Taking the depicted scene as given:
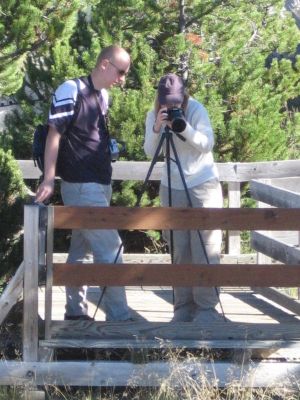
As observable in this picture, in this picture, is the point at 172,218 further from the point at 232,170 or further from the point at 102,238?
the point at 232,170

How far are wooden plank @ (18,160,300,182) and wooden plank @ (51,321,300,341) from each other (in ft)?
9.38

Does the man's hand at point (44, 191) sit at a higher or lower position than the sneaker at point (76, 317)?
higher

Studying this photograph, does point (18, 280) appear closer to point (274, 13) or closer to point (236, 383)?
point (236, 383)

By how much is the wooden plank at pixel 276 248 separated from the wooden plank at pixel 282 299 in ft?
1.03

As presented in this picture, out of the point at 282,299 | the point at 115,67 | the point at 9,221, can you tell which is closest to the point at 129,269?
the point at 115,67

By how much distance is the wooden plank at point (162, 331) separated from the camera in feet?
17.8

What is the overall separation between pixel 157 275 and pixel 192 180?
2.66 feet

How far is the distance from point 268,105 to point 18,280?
5.21 meters

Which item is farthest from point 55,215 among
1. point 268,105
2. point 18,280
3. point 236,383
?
point 268,105

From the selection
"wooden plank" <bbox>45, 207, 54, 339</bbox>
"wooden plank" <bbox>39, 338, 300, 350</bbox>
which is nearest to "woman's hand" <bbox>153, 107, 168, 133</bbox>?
"wooden plank" <bbox>45, 207, 54, 339</bbox>

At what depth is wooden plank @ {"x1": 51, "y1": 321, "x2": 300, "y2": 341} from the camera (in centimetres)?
543

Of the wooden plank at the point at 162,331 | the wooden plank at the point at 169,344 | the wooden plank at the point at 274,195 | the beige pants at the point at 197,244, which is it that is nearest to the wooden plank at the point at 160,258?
the wooden plank at the point at 274,195

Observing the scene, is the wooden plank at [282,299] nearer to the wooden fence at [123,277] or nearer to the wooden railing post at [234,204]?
the wooden railing post at [234,204]

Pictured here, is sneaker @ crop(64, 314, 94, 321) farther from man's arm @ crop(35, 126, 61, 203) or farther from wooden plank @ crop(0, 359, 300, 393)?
man's arm @ crop(35, 126, 61, 203)
